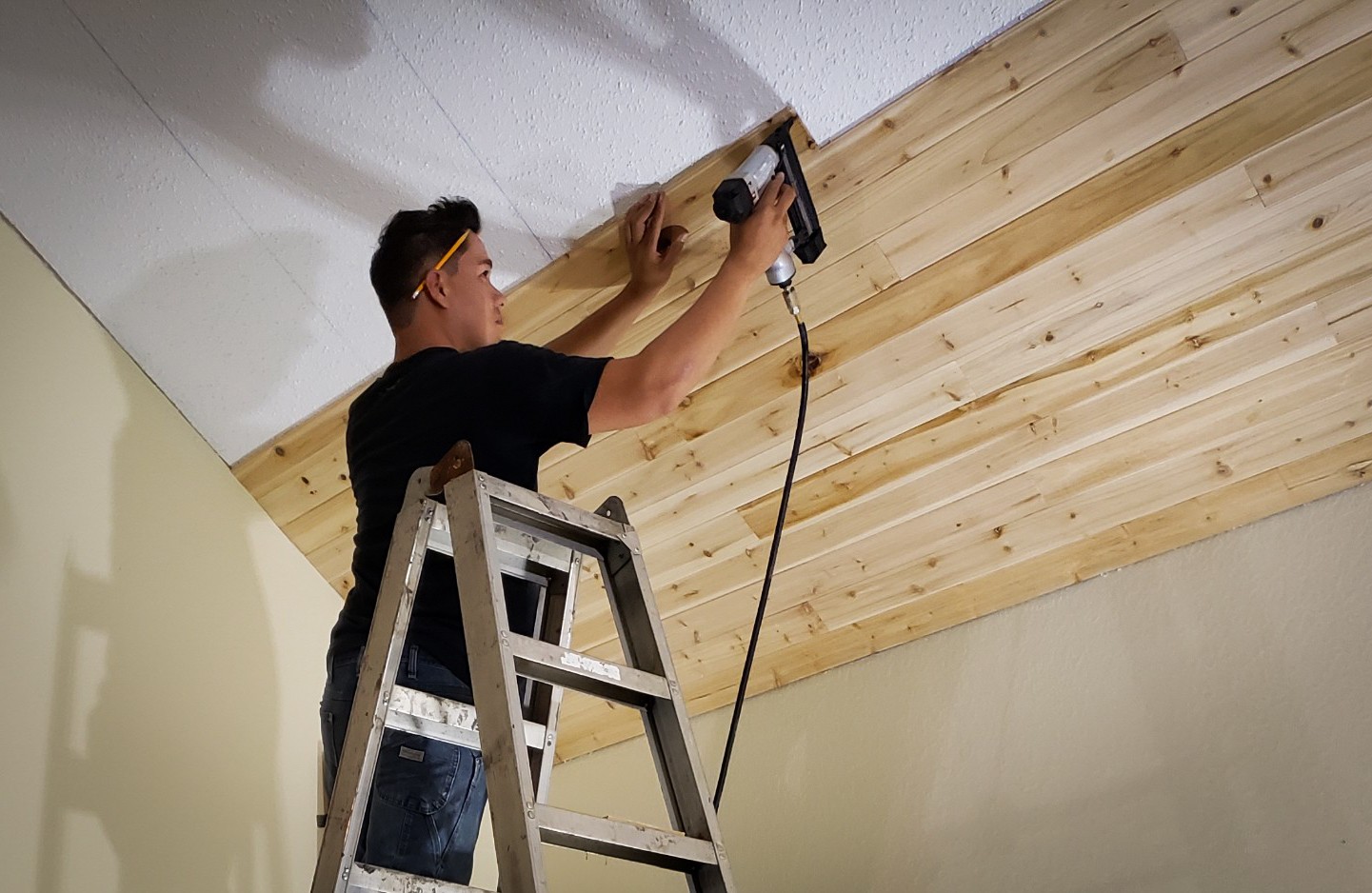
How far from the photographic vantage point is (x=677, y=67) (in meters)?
1.86

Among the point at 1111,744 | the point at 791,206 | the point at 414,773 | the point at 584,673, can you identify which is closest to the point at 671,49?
the point at 791,206

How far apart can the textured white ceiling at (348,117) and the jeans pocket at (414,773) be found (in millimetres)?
970

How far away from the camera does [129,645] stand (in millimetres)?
2316

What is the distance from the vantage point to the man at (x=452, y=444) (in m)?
1.50

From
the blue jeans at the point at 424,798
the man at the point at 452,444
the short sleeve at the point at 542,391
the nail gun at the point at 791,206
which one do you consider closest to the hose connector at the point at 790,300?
the nail gun at the point at 791,206

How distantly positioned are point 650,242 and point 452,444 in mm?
584

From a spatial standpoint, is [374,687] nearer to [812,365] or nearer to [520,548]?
[520,548]

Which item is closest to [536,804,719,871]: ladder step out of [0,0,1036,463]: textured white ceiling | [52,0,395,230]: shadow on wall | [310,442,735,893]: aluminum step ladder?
[310,442,735,893]: aluminum step ladder

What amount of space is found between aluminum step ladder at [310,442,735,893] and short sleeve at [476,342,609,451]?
12 cm

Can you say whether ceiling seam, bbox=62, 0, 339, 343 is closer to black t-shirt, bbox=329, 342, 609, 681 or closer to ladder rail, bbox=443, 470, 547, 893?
black t-shirt, bbox=329, 342, 609, 681

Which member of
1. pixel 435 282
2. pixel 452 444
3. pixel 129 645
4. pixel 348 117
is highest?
pixel 348 117

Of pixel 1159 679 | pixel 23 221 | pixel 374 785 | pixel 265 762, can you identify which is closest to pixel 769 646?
pixel 1159 679

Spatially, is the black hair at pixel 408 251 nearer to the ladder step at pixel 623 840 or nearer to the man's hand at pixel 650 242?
the man's hand at pixel 650 242

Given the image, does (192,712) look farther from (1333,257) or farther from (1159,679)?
(1333,257)
